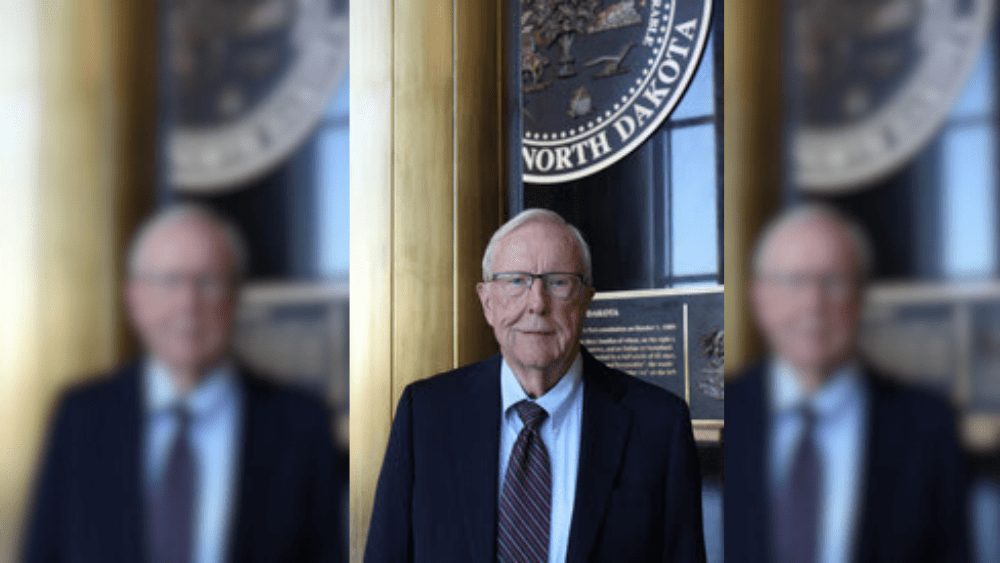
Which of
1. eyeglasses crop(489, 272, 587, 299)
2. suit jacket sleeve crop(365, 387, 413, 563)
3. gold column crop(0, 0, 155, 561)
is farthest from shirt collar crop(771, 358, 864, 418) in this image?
eyeglasses crop(489, 272, 587, 299)

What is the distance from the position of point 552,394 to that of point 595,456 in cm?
17

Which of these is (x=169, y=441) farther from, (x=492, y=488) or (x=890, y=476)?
(x=492, y=488)

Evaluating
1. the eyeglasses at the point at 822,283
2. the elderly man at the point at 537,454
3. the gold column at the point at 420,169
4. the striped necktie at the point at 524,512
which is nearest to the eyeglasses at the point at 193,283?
the eyeglasses at the point at 822,283

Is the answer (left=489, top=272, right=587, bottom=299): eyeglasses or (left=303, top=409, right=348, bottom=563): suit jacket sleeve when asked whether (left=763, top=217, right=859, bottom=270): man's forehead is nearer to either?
(left=303, top=409, right=348, bottom=563): suit jacket sleeve

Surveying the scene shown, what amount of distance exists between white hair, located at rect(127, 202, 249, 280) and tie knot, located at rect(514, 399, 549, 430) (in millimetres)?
1551

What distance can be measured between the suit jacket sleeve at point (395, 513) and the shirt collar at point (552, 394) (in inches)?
9.4

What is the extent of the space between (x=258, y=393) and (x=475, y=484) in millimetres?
1484

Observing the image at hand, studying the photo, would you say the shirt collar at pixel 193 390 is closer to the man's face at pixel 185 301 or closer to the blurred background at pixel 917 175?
the man's face at pixel 185 301

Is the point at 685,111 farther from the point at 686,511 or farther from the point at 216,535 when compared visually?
the point at 216,535

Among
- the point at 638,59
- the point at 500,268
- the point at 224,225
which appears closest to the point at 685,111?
the point at 638,59

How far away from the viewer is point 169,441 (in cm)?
42

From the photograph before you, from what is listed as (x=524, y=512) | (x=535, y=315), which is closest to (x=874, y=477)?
(x=524, y=512)

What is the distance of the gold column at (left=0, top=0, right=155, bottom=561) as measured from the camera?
43 centimetres

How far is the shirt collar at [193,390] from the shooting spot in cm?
42
